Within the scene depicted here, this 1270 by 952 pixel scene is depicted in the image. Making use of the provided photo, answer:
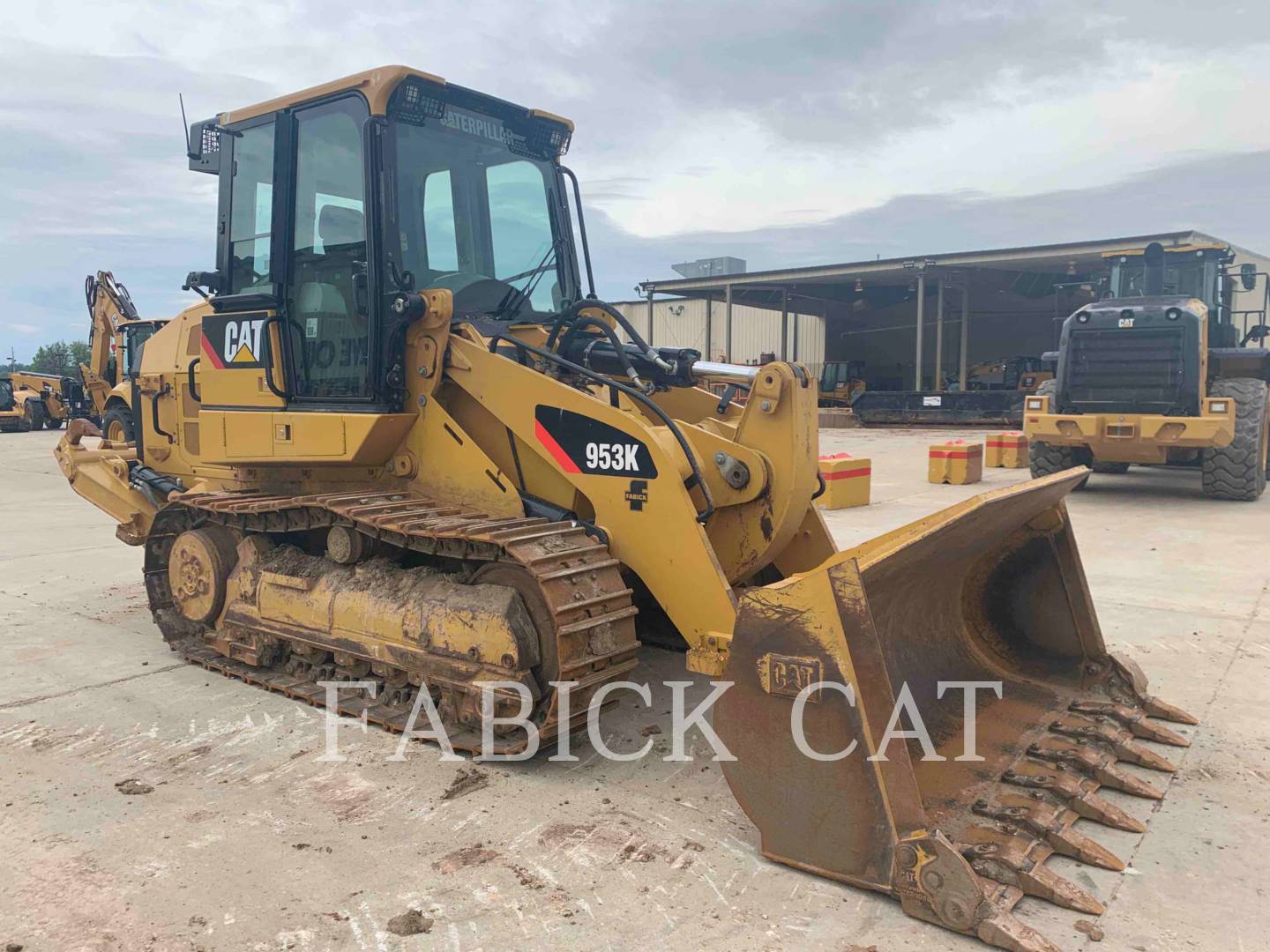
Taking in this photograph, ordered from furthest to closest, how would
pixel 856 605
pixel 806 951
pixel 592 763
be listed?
pixel 592 763 → pixel 856 605 → pixel 806 951

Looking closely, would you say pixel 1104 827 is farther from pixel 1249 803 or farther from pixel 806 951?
pixel 806 951

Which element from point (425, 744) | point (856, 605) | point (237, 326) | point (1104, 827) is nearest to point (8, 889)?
point (425, 744)

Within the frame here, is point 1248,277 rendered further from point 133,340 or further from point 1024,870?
point 133,340

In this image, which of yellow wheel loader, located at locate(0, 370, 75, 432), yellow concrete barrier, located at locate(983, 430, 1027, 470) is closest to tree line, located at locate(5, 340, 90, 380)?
yellow wheel loader, located at locate(0, 370, 75, 432)

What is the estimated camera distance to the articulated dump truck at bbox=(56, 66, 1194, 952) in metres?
3.03

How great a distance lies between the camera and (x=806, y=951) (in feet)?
8.73

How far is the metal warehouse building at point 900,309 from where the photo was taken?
87.7ft

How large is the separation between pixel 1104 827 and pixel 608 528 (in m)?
2.21

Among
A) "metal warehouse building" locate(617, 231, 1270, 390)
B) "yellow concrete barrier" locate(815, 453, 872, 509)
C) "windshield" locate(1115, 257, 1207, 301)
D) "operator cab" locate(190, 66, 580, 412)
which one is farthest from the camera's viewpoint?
"metal warehouse building" locate(617, 231, 1270, 390)

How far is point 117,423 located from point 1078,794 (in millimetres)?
14886

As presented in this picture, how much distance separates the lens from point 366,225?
4.70 metres

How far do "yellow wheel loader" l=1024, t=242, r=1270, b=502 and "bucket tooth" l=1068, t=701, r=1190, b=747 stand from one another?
7603mm

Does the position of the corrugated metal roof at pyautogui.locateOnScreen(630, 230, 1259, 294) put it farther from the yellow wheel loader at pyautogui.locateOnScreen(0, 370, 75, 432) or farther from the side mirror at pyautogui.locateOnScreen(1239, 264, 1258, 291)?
the yellow wheel loader at pyautogui.locateOnScreen(0, 370, 75, 432)

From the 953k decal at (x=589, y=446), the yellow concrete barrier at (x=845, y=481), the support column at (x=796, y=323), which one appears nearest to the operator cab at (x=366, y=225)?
the 953k decal at (x=589, y=446)
